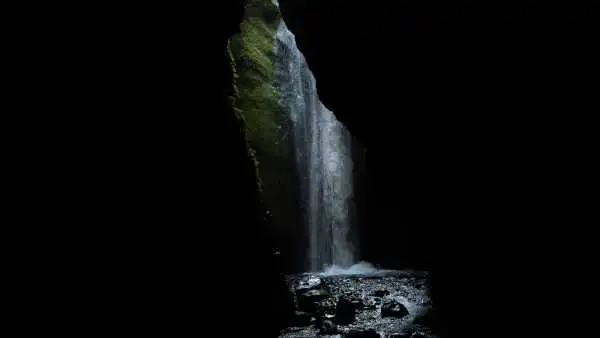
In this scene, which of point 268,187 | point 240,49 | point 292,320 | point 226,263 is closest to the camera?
point 226,263

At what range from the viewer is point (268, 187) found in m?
16.4

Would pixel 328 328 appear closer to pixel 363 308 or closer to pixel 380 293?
pixel 363 308

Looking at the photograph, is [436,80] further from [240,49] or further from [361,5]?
[240,49]

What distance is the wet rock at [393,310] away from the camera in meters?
9.31

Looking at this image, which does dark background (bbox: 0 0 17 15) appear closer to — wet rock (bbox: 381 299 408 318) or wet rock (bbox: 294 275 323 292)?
wet rock (bbox: 381 299 408 318)

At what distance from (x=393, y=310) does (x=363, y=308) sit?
0.78 meters

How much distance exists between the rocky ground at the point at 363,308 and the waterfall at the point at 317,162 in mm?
4769

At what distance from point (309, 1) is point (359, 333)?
5.33 meters

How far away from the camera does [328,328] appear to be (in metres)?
8.18

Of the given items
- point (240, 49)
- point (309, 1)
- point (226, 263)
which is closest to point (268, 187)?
point (240, 49)

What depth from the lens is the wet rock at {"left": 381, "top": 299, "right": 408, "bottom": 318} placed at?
9.31 metres

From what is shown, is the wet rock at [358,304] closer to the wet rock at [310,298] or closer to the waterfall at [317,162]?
the wet rock at [310,298]

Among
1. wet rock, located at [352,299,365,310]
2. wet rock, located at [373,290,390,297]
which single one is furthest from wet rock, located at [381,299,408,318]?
Answer: wet rock, located at [373,290,390,297]

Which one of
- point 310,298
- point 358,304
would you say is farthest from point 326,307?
point 358,304
